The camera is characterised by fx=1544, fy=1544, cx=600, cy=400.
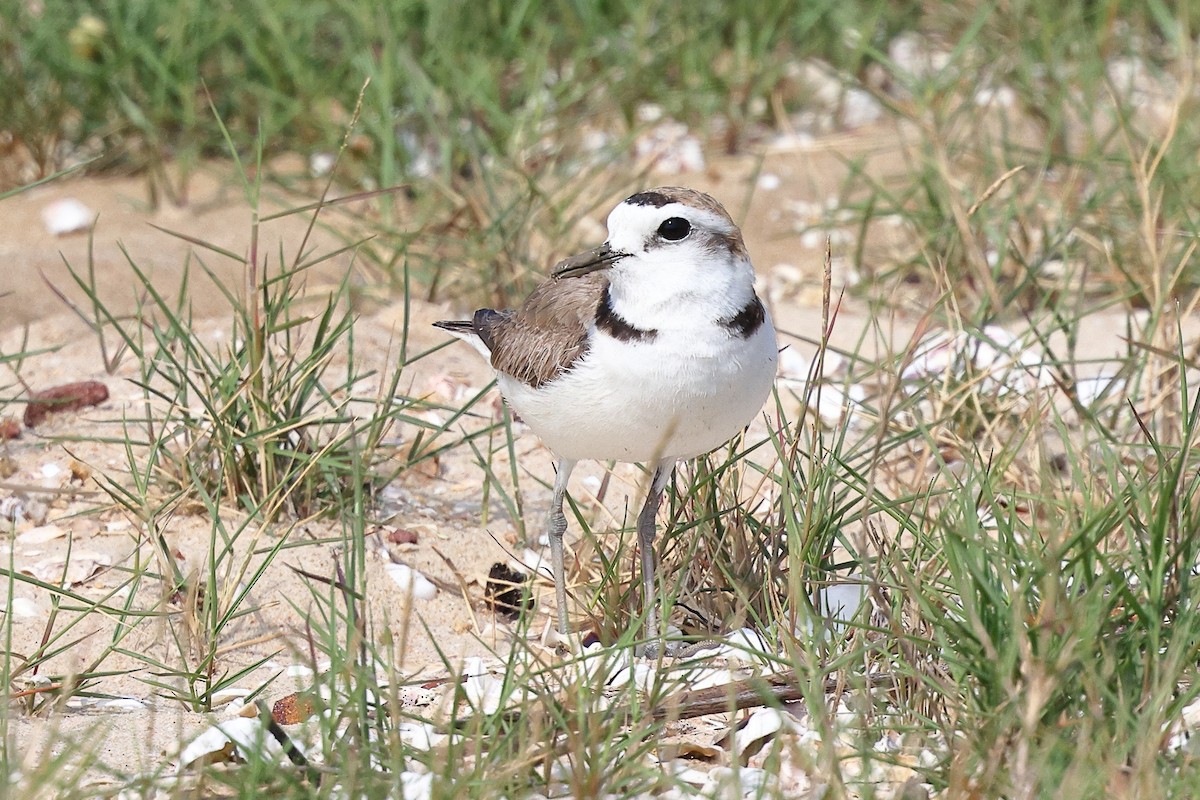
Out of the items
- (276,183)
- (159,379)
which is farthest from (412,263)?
(159,379)

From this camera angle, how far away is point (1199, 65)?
17.9 ft

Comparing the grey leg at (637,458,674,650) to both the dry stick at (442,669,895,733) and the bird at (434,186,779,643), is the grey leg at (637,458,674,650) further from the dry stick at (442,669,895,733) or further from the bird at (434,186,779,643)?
the dry stick at (442,669,895,733)

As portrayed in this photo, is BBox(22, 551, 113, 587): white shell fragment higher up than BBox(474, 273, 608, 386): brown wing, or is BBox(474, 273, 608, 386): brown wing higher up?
BBox(474, 273, 608, 386): brown wing

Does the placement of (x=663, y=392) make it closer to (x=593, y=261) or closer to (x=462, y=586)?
(x=593, y=261)

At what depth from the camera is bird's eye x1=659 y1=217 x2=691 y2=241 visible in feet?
9.41

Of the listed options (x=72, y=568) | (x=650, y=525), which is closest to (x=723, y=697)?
(x=650, y=525)

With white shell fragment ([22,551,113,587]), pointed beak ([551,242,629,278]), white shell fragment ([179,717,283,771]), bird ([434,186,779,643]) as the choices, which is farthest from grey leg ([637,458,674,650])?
white shell fragment ([22,551,113,587])

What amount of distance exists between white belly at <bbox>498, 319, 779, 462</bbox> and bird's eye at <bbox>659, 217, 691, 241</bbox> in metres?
0.19

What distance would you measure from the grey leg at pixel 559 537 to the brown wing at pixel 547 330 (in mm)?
259

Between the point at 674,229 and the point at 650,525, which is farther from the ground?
the point at 674,229

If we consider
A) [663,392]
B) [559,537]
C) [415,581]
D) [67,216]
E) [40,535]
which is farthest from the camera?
[67,216]

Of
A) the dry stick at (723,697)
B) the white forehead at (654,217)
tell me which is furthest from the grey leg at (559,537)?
the white forehead at (654,217)

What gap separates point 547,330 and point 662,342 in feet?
1.26

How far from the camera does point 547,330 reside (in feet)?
10.4
